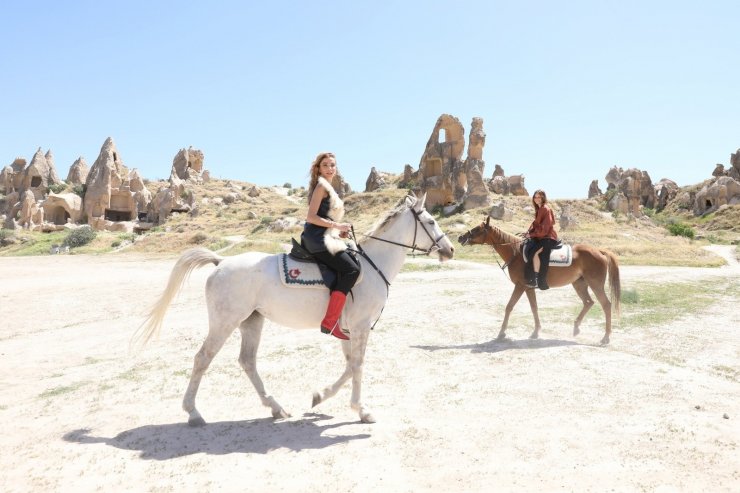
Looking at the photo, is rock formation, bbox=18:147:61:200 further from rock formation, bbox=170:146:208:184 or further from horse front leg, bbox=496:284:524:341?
horse front leg, bbox=496:284:524:341

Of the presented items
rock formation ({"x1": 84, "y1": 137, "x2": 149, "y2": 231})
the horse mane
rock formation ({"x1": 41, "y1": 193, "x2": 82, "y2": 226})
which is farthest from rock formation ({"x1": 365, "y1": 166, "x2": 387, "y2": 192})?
the horse mane

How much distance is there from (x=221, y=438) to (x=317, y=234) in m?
2.44

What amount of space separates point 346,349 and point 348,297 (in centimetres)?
72

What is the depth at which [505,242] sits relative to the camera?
10.5 meters

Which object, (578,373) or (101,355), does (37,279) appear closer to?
(101,355)

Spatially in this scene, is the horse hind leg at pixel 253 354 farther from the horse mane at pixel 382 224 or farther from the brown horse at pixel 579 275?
the brown horse at pixel 579 275

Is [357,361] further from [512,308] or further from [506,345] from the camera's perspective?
[512,308]

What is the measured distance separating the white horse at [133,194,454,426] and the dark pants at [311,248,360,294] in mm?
206

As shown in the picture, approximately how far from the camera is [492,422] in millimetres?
5336

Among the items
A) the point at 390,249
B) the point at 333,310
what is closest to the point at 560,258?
the point at 390,249

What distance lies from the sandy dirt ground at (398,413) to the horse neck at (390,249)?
1.77 metres

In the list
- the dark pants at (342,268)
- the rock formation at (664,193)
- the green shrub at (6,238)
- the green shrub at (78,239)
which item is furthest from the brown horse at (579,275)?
the rock formation at (664,193)

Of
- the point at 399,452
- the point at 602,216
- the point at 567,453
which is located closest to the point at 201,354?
the point at 399,452

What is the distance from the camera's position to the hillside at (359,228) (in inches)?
1282
